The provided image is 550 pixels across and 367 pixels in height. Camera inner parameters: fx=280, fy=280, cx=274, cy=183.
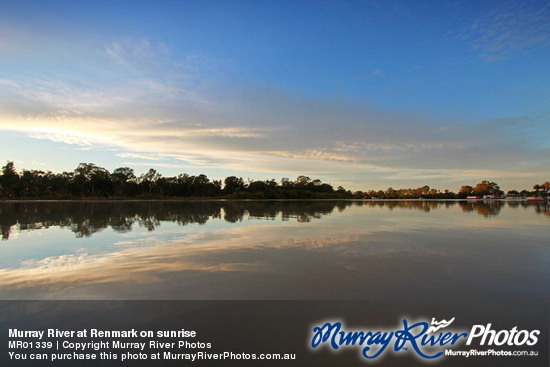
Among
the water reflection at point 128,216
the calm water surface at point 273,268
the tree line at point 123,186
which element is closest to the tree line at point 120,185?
the tree line at point 123,186

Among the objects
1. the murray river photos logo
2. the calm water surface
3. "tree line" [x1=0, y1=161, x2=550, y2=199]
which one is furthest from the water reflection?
"tree line" [x1=0, y1=161, x2=550, y2=199]

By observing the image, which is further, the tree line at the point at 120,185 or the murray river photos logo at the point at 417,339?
the tree line at the point at 120,185

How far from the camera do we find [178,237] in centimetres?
1242

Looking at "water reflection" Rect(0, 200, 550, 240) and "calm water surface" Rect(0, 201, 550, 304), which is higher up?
"water reflection" Rect(0, 200, 550, 240)

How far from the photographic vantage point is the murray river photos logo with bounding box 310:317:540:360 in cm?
394

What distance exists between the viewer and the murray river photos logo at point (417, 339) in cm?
394

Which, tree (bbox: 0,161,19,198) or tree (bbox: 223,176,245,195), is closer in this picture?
tree (bbox: 0,161,19,198)

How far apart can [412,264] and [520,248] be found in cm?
563

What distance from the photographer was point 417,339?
4.16 metres

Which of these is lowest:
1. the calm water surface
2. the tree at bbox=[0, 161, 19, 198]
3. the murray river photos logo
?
the murray river photos logo

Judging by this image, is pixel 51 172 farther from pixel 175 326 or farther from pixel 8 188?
pixel 175 326

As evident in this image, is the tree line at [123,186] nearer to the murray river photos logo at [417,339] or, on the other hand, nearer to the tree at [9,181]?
the tree at [9,181]

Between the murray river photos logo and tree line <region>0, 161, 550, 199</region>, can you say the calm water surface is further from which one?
tree line <region>0, 161, 550, 199</region>

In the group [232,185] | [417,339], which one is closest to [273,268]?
[417,339]
